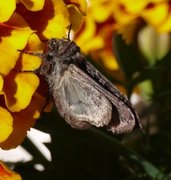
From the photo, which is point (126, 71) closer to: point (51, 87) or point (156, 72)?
point (156, 72)

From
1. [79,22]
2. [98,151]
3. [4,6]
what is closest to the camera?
[4,6]

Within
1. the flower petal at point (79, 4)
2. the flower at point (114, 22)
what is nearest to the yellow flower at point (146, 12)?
the flower at point (114, 22)

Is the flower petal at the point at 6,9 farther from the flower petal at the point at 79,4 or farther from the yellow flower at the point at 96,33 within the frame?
the yellow flower at the point at 96,33

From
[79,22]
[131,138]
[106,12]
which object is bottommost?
[131,138]

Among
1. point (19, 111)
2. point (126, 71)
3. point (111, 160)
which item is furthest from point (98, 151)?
point (19, 111)

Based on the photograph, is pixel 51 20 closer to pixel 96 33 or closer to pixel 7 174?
pixel 7 174

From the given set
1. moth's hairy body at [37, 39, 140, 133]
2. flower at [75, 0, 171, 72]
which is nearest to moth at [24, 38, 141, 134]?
moth's hairy body at [37, 39, 140, 133]
